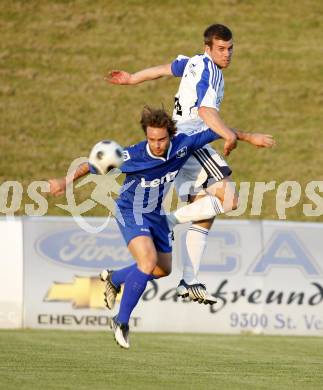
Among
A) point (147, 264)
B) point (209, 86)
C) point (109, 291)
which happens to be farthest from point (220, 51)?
point (109, 291)

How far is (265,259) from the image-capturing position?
16.3 metres

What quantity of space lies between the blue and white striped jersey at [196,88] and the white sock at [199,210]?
0.79m

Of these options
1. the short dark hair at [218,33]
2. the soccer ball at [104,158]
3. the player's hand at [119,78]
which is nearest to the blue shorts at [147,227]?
the soccer ball at [104,158]

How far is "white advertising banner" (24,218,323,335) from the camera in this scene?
1590cm

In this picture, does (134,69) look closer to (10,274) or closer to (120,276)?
(10,274)

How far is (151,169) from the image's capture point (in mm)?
10367

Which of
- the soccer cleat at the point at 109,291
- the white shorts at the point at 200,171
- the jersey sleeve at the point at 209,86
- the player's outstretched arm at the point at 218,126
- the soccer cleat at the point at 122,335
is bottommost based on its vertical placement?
the soccer cleat at the point at 122,335

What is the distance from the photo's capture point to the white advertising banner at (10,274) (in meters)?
15.7

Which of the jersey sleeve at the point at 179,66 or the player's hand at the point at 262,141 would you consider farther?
the jersey sleeve at the point at 179,66

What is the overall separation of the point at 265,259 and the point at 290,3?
14.6 metres

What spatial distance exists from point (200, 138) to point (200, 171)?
0.68 meters

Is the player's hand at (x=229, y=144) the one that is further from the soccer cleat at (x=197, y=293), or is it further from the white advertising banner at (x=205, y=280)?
the white advertising banner at (x=205, y=280)

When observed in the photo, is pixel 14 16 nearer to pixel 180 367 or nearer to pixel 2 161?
pixel 2 161

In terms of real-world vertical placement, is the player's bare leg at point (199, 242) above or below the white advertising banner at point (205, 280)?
above
